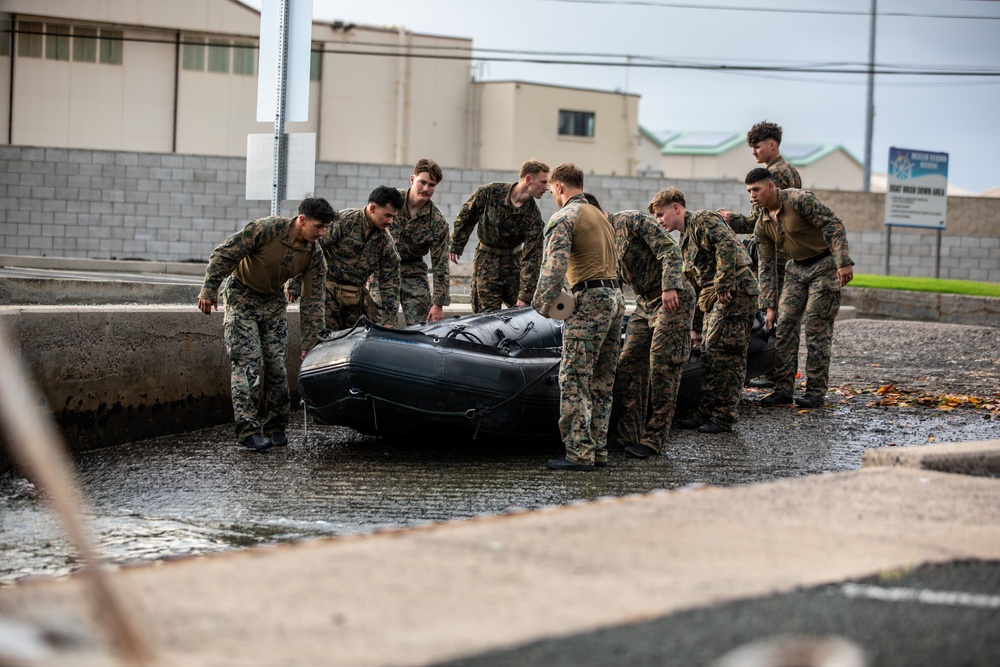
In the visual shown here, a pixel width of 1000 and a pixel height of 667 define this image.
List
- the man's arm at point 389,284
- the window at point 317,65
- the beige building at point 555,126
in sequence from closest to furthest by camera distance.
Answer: the man's arm at point 389,284
the window at point 317,65
the beige building at point 555,126

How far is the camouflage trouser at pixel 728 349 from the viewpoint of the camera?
8.33 m

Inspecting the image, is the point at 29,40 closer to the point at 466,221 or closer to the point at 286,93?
the point at 286,93

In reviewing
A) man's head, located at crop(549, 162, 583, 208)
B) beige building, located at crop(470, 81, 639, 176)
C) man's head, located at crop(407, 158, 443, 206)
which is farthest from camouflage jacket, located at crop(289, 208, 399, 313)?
beige building, located at crop(470, 81, 639, 176)

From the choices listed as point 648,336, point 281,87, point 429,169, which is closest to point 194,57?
point 281,87

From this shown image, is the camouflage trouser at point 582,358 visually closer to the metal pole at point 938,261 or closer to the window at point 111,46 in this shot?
the metal pole at point 938,261

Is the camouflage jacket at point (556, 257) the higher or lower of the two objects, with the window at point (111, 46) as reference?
lower

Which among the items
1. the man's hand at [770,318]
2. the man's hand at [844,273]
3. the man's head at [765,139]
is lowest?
the man's hand at [770,318]

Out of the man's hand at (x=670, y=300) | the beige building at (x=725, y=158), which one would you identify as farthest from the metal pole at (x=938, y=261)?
the beige building at (x=725, y=158)

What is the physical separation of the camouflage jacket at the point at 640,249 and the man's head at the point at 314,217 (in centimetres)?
184

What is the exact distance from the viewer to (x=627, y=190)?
22.4 m

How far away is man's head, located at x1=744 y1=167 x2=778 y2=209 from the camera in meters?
8.89

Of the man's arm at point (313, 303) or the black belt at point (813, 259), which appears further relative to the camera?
the black belt at point (813, 259)

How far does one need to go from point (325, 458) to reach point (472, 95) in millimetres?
31010

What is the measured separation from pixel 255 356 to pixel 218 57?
26.3m
